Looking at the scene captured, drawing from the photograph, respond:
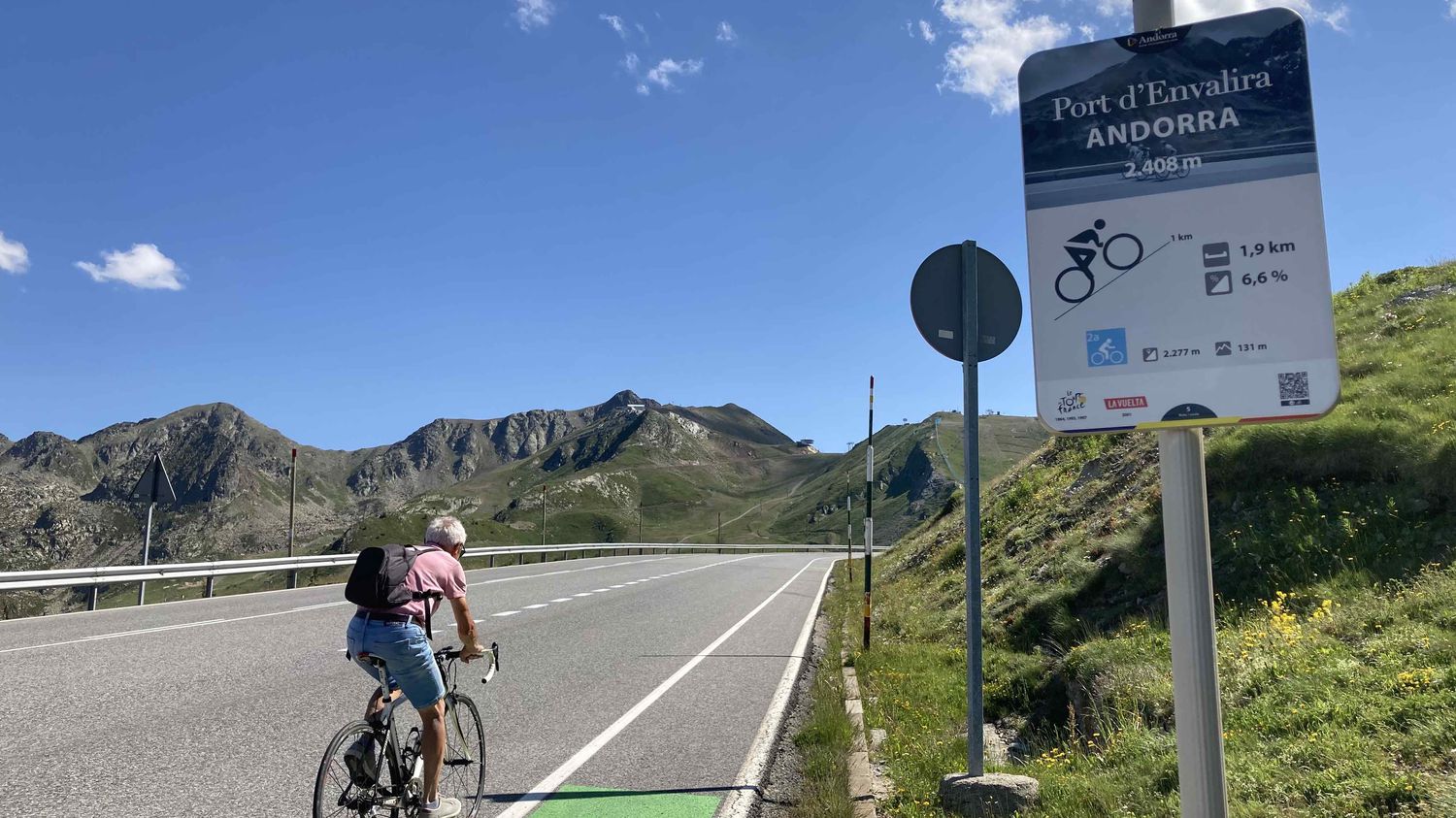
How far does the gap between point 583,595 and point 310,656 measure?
8.96 metres

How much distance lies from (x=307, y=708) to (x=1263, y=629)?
26.1ft

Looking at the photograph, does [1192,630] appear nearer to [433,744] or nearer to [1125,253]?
[1125,253]

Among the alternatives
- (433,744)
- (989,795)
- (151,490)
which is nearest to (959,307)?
(989,795)

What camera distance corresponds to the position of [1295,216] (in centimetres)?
228

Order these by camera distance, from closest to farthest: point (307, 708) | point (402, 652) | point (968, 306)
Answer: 1. point (402, 652)
2. point (968, 306)
3. point (307, 708)

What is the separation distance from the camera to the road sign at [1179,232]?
2254 millimetres

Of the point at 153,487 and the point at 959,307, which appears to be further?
the point at 153,487

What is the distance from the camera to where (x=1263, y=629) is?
6352 millimetres

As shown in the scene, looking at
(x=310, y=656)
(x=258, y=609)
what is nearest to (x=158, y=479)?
(x=258, y=609)

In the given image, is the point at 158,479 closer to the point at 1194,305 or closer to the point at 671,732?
the point at 671,732

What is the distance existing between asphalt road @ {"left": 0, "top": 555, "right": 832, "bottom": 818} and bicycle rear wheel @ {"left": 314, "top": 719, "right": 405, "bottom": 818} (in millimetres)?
818

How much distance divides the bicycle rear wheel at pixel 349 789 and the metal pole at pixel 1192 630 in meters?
3.46

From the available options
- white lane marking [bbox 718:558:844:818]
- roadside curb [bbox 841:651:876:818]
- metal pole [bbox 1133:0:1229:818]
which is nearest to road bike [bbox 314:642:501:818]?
white lane marking [bbox 718:558:844:818]

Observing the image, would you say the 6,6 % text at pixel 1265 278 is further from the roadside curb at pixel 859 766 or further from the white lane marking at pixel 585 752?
the white lane marking at pixel 585 752
